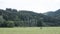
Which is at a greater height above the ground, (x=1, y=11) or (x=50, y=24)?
(x=1, y=11)

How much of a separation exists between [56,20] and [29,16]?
1369 cm

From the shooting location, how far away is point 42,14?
212ft

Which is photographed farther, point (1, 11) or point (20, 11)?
point (20, 11)

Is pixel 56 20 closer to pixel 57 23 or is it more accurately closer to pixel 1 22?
pixel 57 23

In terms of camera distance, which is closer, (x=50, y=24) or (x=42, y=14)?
(x=50, y=24)

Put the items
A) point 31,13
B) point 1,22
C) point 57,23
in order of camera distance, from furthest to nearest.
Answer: point 31,13, point 57,23, point 1,22

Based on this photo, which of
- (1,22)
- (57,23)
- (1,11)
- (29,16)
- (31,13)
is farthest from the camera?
(31,13)

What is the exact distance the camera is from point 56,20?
2085 inches

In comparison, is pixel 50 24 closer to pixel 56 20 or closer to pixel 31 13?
pixel 56 20

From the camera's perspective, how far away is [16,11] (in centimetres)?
6862

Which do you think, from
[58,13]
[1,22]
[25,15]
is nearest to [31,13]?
[25,15]

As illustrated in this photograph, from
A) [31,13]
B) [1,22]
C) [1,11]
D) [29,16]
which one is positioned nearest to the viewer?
[1,22]

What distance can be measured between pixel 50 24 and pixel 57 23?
6.90ft

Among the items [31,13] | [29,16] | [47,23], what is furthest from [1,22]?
[31,13]
